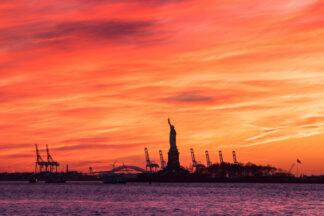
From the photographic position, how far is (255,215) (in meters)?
98.0

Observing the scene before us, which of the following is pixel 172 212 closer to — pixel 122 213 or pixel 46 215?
pixel 122 213

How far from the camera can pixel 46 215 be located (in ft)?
311

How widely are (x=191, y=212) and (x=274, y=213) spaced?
1640 cm

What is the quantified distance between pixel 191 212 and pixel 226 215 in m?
9.34

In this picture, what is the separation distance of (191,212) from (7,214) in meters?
35.6

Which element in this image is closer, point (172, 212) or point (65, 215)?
→ point (65, 215)

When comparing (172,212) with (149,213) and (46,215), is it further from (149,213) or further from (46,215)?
(46,215)

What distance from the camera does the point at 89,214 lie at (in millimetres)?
97812

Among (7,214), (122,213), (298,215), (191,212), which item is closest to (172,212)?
(191,212)

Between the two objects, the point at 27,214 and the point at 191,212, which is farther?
the point at 191,212

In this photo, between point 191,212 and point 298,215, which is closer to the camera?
point 298,215

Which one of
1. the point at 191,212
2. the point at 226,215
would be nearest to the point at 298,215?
the point at 226,215

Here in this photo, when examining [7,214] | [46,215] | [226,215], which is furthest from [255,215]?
[7,214]

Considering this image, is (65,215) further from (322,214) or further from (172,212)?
(322,214)
